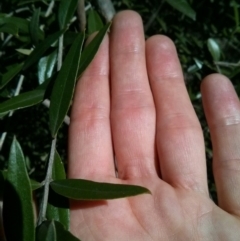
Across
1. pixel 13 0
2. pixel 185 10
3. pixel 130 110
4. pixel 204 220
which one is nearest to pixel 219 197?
pixel 204 220

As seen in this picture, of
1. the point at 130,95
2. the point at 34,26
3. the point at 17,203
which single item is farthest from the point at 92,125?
the point at 17,203

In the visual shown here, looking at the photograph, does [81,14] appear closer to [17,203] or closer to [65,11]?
[65,11]

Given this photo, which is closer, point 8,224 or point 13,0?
point 8,224

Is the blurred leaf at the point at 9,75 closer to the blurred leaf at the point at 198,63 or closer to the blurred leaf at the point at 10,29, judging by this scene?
the blurred leaf at the point at 10,29

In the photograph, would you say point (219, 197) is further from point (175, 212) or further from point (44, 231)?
point (44, 231)

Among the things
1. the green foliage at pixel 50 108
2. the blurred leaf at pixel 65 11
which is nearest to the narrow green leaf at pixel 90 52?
the green foliage at pixel 50 108

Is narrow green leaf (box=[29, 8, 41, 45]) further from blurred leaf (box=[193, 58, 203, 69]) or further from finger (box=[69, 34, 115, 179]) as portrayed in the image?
blurred leaf (box=[193, 58, 203, 69])

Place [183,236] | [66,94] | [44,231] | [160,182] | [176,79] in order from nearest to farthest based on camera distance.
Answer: [44,231], [66,94], [183,236], [160,182], [176,79]
